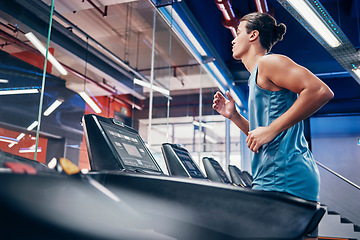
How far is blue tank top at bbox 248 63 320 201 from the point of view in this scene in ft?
3.30

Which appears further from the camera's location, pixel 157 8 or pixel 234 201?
pixel 157 8

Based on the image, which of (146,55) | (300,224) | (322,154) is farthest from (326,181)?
(300,224)

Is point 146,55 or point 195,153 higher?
point 146,55

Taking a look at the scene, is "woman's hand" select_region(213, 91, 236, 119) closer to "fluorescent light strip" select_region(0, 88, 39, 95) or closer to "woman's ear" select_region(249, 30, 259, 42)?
"woman's ear" select_region(249, 30, 259, 42)

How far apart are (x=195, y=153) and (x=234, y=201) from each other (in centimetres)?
628

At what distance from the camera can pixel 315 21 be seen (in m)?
3.96

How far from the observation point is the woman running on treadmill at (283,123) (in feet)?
3.23

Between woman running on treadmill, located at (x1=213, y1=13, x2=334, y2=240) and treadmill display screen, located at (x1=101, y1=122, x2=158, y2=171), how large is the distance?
48 cm

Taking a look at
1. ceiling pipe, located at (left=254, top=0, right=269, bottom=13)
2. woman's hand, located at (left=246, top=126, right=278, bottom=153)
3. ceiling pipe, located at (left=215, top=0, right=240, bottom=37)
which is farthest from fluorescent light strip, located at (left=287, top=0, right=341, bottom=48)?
woman's hand, located at (left=246, top=126, right=278, bottom=153)

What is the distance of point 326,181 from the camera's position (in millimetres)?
9602

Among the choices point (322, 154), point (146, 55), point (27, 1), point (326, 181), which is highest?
point (146, 55)

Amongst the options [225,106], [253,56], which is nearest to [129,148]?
[225,106]

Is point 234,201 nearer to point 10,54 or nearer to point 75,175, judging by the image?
point 75,175

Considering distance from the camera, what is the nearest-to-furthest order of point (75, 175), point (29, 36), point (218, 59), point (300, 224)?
point (75, 175) → point (300, 224) → point (29, 36) → point (218, 59)
